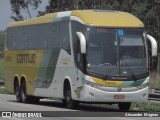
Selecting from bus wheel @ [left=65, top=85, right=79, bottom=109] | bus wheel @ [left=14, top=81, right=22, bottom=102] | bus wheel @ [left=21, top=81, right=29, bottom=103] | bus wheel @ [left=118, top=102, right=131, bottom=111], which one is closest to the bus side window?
bus wheel @ [left=65, top=85, right=79, bottom=109]

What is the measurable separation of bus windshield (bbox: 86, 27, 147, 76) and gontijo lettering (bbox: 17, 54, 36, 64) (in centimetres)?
595

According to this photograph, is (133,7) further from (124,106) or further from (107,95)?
(107,95)

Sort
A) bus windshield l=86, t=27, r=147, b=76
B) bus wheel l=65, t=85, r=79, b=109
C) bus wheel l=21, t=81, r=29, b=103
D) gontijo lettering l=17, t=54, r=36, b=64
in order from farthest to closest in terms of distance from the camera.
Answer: bus wheel l=21, t=81, r=29, b=103 < gontijo lettering l=17, t=54, r=36, b=64 < bus wheel l=65, t=85, r=79, b=109 < bus windshield l=86, t=27, r=147, b=76

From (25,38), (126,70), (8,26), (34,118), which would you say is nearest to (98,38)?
(126,70)

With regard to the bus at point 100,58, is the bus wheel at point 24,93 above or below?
below

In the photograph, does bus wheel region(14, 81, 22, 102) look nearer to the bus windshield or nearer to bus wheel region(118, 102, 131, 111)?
bus wheel region(118, 102, 131, 111)

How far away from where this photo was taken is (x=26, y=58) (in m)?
28.6

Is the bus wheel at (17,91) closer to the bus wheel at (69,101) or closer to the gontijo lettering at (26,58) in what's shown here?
the gontijo lettering at (26,58)

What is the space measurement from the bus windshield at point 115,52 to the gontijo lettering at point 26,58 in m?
5.95

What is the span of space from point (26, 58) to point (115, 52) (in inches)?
285

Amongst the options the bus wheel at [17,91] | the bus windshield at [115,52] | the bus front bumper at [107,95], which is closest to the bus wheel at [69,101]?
the bus front bumper at [107,95]

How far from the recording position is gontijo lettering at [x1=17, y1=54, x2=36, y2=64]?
27.8 m

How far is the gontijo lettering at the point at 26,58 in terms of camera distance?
27795 mm

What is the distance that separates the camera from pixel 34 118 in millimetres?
18859
